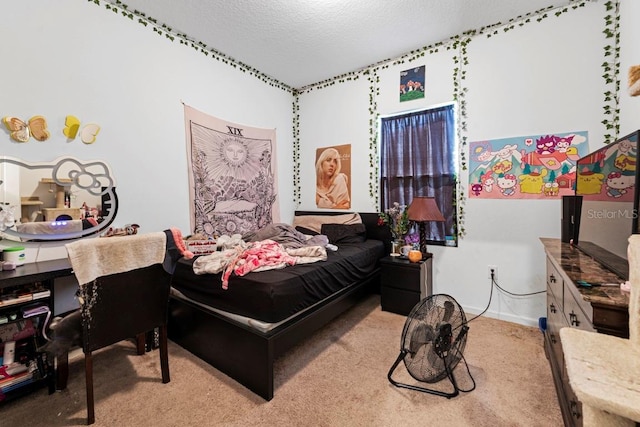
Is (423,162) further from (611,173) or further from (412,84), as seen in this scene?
(611,173)

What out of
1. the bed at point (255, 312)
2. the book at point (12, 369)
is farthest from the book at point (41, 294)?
the bed at point (255, 312)

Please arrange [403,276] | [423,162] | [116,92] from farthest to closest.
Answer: [423,162]
[403,276]
[116,92]

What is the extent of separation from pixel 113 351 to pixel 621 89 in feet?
14.5

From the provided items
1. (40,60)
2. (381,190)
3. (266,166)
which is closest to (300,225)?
(266,166)

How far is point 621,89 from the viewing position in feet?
7.00

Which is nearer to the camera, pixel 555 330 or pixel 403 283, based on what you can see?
pixel 555 330

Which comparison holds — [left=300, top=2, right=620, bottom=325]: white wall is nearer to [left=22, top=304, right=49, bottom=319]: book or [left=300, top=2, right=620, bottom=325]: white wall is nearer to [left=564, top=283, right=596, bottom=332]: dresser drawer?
[left=564, top=283, right=596, bottom=332]: dresser drawer

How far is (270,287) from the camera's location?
1673 millimetres

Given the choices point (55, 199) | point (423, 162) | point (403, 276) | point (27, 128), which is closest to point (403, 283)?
point (403, 276)

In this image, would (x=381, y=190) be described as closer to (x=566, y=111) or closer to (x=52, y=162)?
(x=566, y=111)

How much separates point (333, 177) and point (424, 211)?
4.58 feet

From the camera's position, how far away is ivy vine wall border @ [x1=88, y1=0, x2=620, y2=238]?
2.21 m

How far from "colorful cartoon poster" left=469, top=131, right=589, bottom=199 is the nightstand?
94 centimetres

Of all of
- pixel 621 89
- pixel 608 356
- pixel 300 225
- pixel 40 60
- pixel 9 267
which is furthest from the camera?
pixel 300 225
